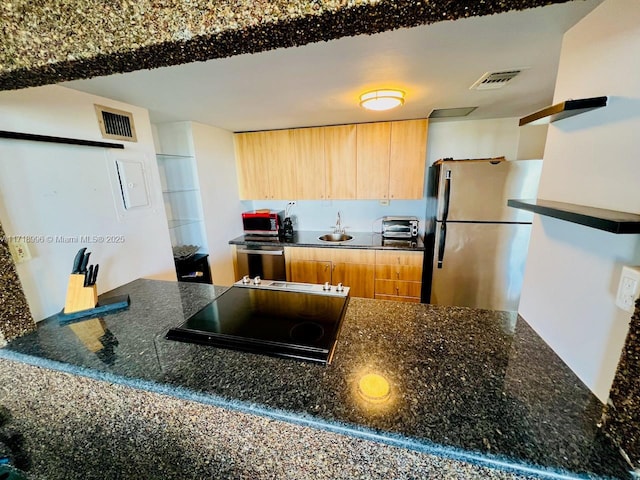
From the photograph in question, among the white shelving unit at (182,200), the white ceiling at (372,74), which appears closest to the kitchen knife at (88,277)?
the white ceiling at (372,74)

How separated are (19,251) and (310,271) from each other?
216 centimetres

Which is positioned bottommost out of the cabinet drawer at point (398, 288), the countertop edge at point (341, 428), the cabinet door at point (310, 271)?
the cabinet drawer at point (398, 288)

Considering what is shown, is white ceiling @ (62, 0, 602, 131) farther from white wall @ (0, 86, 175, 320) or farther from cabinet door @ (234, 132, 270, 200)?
cabinet door @ (234, 132, 270, 200)

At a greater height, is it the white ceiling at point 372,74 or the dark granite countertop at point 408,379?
the white ceiling at point 372,74

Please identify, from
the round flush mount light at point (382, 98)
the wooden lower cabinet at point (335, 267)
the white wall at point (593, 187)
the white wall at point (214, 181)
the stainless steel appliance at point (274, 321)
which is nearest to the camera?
the white wall at point (593, 187)

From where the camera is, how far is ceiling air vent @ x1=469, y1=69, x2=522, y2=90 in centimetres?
147

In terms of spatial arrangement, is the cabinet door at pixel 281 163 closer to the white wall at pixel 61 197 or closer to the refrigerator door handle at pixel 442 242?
the white wall at pixel 61 197

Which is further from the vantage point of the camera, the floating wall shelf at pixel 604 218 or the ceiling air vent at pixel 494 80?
the ceiling air vent at pixel 494 80

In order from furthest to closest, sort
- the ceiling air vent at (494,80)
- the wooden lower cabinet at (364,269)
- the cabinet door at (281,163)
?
the cabinet door at (281,163)
the wooden lower cabinet at (364,269)
the ceiling air vent at (494,80)

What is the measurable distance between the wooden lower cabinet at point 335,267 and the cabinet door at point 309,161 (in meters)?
0.68

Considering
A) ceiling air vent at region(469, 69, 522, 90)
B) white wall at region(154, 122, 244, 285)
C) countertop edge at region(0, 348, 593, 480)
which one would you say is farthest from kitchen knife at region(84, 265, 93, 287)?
ceiling air vent at region(469, 69, 522, 90)

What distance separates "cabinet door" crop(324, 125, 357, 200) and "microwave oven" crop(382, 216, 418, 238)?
1.63 feet

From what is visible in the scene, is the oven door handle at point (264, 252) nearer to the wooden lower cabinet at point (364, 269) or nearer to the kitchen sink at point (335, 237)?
the wooden lower cabinet at point (364, 269)

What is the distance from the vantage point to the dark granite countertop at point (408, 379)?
1.93ft
